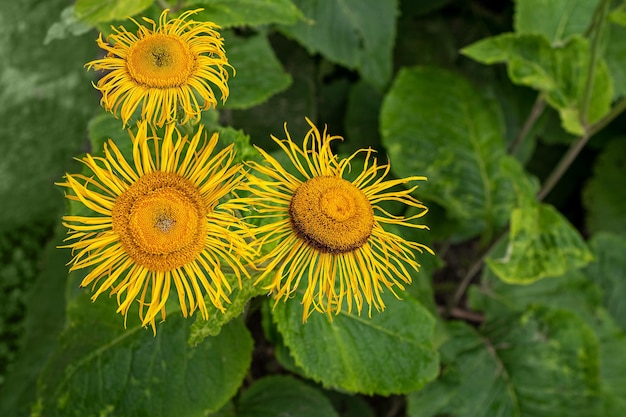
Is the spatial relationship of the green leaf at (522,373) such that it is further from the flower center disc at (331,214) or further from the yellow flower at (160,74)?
the yellow flower at (160,74)

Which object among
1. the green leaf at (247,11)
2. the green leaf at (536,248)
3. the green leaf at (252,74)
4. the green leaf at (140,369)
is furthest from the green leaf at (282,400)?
the green leaf at (247,11)

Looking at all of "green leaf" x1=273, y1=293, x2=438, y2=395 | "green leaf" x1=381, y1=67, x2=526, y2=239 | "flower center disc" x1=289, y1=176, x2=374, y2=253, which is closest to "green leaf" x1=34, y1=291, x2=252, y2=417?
"green leaf" x1=273, y1=293, x2=438, y2=395

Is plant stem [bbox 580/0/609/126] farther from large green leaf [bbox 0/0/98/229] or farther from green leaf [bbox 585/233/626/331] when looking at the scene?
large green leaf [bbox 0/0/98/229]

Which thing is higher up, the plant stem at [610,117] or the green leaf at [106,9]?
the green leaf at [106,9]

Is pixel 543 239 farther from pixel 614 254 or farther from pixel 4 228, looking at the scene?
pixel 4 228

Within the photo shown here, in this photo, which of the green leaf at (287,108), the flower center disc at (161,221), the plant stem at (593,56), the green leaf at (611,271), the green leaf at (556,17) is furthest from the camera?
the green leaf at (611,271)

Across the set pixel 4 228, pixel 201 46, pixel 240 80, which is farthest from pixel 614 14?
pixel 4 228
